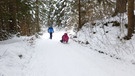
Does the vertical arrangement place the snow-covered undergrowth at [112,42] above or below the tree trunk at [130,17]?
below

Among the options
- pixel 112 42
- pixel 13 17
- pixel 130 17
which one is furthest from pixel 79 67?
pixel 13 17

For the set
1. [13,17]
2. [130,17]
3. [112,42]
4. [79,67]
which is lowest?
[79,67]

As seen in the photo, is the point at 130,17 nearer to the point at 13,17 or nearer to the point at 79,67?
the point at 79,67

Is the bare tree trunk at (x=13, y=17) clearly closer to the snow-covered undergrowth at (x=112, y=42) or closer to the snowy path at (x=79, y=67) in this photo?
the snow-covered undergrowth at (x=112, y=42)

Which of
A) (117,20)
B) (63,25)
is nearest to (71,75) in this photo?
(117,20)

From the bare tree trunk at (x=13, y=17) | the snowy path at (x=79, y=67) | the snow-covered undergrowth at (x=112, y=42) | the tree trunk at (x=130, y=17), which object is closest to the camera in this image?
the snowy path at (x=79, y=67)

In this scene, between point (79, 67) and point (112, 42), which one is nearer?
point (79, 67)

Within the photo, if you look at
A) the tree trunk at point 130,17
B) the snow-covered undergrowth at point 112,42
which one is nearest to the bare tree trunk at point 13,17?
the snow-covered undergrowth at point 112,42

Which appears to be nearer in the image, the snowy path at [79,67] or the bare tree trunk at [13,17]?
the snowy path at [79,67]

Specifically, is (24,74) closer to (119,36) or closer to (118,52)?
(118,52)

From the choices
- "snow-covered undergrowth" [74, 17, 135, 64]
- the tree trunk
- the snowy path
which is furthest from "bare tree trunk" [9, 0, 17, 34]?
the tree trunk

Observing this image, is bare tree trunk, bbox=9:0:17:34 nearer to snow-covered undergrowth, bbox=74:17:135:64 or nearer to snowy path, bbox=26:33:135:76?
snow-covered undergrowth, bbox=74:17:135:64

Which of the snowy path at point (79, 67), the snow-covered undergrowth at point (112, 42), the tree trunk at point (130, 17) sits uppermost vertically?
the tree trunk at point (130, 17)

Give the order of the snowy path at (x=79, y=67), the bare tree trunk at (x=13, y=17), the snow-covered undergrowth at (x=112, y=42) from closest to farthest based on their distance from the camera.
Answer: the snowy path at (x=79, y=67) < the snow-covered undergrowth at (x=112, y=42) < the bare tree trunk at (x=13, y=17)
